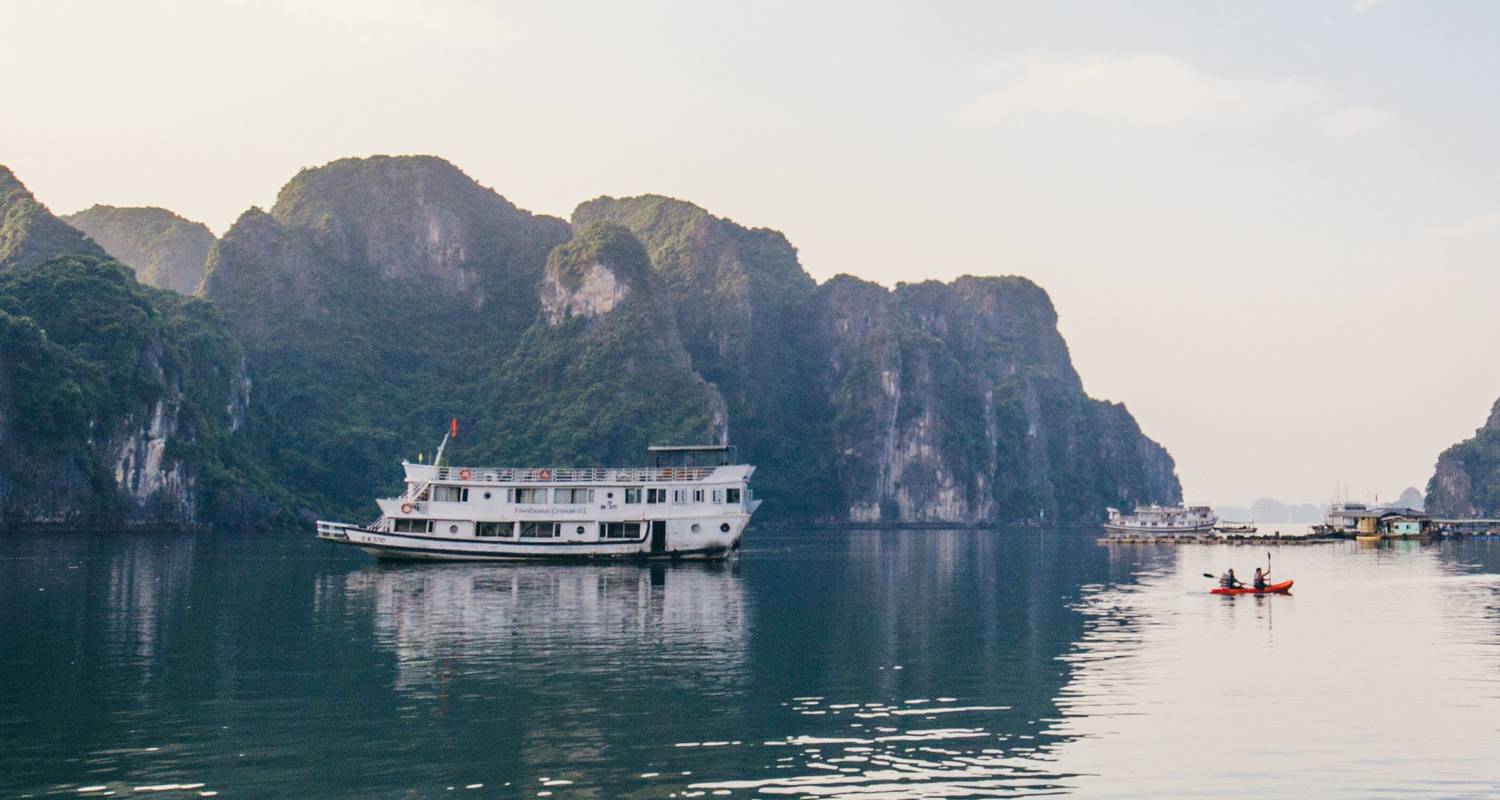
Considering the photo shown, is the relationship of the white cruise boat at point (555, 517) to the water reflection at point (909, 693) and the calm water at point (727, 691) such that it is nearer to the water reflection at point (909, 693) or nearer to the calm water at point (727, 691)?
the water reflection at point (909, 693)

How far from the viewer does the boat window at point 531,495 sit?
8881 cm

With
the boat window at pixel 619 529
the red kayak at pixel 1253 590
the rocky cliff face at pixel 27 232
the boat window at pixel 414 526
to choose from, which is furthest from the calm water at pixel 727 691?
the rocky cliff face at pixel 27 232

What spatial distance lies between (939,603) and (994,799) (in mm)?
41551

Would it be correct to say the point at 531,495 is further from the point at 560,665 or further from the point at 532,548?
the point at 560,665

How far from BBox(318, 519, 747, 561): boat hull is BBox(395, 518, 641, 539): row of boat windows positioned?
0.85 metres

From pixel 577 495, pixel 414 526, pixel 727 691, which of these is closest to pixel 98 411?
pixel 414 526

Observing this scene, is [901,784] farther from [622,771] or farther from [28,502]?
[28,502]

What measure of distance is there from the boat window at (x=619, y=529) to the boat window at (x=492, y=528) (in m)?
6.07

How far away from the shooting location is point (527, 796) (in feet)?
75.0

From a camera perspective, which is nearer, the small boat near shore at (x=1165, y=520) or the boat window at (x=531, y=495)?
the boat window at (x=531, y=495)

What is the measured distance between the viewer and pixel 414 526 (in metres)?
88.6

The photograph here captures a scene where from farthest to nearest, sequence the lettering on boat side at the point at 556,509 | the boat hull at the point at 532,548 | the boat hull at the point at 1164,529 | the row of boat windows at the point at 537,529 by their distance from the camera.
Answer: the boat hull at the point at 1164,529 < the lettering on boat side at the point at 556,509 < the row of boat windows at the point at 537,529 < the boat hull at the point at 532,548

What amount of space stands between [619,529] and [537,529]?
5.28 meters

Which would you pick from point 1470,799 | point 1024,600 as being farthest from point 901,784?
point 1024,600
